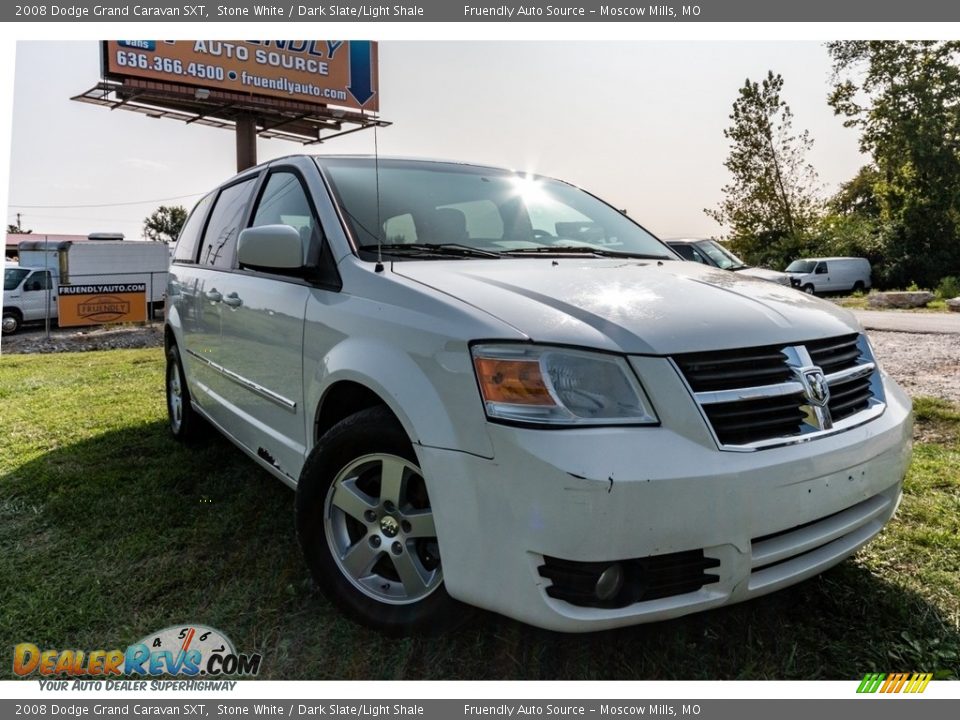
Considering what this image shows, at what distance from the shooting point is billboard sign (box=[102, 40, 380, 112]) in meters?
19.2

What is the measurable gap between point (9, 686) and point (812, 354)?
2.64 metres

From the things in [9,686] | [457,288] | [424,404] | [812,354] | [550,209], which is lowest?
[9,686]

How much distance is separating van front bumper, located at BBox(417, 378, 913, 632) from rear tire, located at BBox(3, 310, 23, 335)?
18.4 m

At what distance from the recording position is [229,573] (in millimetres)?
2736

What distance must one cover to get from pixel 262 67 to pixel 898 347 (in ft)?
65.7

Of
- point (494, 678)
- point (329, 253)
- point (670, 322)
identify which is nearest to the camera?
point (670, 322)

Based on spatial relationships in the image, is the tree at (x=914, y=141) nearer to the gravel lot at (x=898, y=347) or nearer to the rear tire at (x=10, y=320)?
the gravel lot at (x=898, y=347)

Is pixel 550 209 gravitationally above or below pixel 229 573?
above

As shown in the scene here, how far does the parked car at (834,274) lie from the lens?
2595cm

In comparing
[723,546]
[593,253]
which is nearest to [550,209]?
[593,253]

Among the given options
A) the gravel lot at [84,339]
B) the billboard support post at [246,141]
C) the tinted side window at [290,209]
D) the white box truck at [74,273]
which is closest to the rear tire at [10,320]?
the white box truck at [74,273]

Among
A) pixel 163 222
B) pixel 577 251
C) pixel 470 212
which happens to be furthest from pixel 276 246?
pixel 163 222

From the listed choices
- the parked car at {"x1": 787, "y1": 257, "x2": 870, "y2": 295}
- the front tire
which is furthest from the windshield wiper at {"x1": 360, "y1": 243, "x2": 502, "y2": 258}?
the parked car at {"x1": 787, "y1": 257, "x2": 870, "y2": 295}
